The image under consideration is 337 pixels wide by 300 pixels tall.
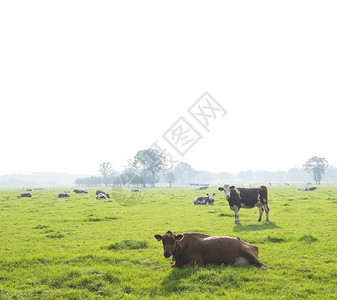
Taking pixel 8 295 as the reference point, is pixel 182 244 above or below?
above

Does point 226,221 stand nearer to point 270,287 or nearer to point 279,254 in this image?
point 279,254

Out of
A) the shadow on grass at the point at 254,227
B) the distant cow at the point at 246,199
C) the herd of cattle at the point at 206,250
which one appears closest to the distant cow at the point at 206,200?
the distant cow at the point at 246,199

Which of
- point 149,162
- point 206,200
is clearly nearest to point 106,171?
point 149,162

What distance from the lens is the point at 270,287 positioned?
278 inches

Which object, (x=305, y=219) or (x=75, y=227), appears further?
(x=305, y=219)

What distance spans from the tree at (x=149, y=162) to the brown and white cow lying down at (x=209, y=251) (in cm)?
11726

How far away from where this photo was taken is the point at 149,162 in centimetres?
12850

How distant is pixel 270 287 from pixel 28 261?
26.1 ft

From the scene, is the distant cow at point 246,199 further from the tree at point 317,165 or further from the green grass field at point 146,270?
the tree at point 317,165

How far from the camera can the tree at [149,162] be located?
12750 cm

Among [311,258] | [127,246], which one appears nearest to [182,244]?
[127,246]

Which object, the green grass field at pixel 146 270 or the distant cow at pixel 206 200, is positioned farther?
the distant cow at pixel 206 200

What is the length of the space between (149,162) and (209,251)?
120435 millimetres

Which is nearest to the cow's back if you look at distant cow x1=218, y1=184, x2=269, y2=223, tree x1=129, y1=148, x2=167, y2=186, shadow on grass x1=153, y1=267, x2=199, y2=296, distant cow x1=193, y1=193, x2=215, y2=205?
shadow on grass x1=153, y1=267, x2=199, y2=296
